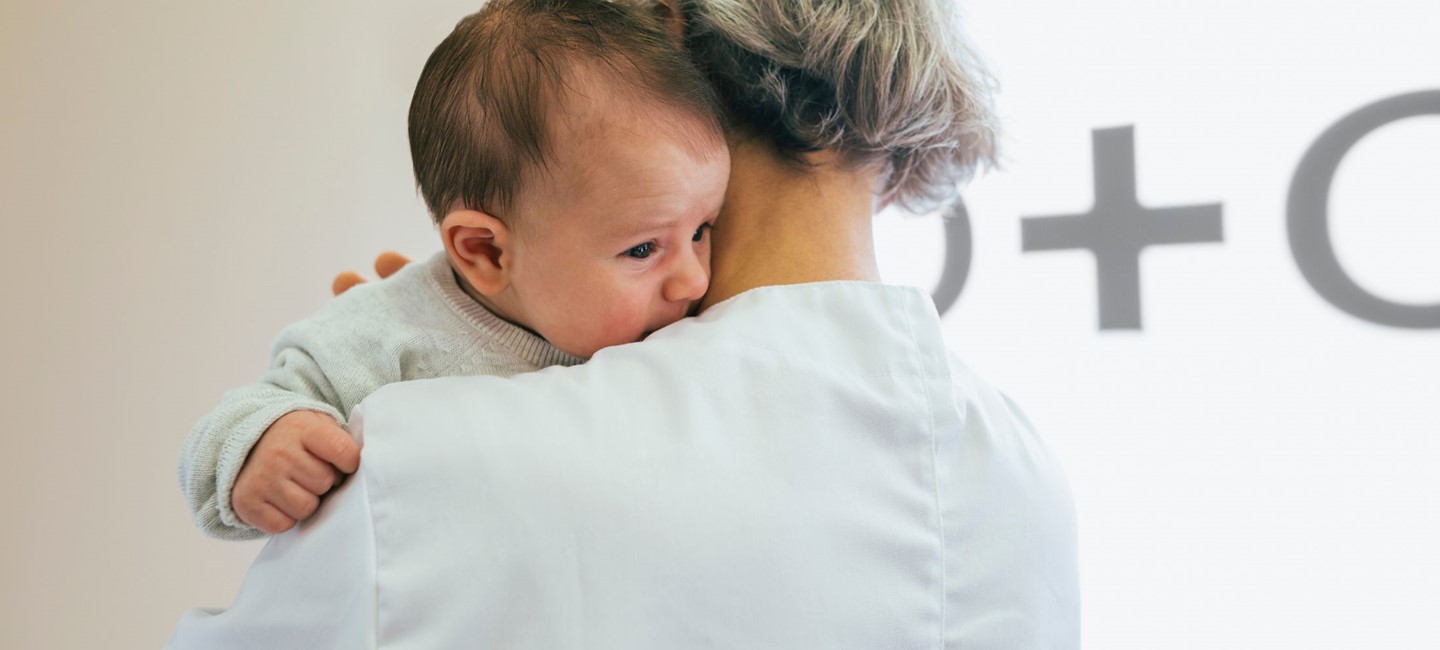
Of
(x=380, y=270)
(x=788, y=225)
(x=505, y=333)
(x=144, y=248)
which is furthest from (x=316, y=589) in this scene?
(x=144, y=248)

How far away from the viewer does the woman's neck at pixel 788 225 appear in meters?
0.73

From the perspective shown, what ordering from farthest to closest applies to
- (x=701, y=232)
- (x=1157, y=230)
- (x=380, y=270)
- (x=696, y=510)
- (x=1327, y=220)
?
(x=1157, y=230) < (x=1327, y=220) < (x=380, y=270) < (x=701, y=232) < (x=696, y=510)

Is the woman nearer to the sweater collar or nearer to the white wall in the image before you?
the sweater collar

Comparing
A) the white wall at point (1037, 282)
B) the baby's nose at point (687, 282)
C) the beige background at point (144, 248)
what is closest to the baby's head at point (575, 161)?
the baby's nose at point (687, 282)

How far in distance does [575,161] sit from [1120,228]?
1329mm

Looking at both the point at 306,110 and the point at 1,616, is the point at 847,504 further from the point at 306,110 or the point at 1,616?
the point at 1,616

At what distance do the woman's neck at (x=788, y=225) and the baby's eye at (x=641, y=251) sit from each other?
0.06 meters

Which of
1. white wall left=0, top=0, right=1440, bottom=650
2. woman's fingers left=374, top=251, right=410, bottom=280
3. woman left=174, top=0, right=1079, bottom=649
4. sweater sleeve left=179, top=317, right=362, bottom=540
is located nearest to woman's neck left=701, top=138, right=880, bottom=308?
woman left=174, top=0, right=1079, bottom=649

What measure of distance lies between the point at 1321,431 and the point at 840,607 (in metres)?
1.38

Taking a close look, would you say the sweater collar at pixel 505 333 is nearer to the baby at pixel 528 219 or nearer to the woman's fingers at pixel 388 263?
the baby at pixel 528 219

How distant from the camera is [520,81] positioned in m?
0.69

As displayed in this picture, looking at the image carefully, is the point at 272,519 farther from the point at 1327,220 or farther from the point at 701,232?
the point at 1327,220

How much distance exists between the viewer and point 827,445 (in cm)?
59

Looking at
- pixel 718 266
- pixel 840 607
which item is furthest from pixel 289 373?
pixel 840 607
